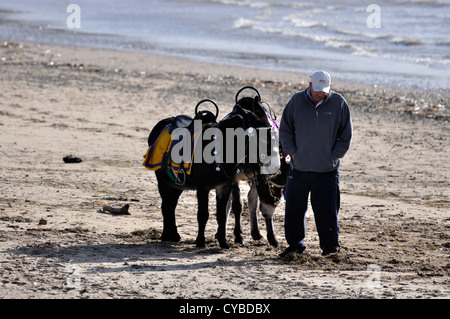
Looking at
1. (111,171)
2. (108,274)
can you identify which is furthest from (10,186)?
(108,274)

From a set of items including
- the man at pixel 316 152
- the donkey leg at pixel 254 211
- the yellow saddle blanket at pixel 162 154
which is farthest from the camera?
the donkey leg at pixel 254 211

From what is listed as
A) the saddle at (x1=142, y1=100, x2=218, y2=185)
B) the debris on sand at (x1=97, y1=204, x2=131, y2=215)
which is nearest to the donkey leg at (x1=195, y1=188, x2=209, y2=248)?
the saddle at (x1=142, y1=100, x2=218, y2=185)

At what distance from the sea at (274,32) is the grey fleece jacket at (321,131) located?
47.4ft

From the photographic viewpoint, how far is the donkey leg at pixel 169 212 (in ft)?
27.7

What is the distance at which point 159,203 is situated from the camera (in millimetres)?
10172

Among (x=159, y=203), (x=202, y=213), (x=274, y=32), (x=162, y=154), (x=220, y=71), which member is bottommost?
(x=159, y=203)

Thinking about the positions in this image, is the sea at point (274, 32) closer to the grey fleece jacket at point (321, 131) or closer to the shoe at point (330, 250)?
the shoe at point (330, 250)

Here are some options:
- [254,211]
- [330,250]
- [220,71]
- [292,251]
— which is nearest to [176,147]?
[254,211]

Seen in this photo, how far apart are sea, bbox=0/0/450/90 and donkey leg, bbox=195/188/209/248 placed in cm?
1448

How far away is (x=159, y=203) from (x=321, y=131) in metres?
3.54

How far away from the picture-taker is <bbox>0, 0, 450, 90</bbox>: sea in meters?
26.0

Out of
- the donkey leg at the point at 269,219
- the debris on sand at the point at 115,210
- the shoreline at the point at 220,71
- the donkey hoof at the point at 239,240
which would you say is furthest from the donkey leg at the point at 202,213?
the shoreline at the point at 220,71

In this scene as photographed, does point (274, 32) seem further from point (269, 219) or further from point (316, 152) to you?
point (316, 152)

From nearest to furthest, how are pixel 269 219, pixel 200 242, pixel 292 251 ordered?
pixel 292 251, pixel 200 242, pixel 269 219
